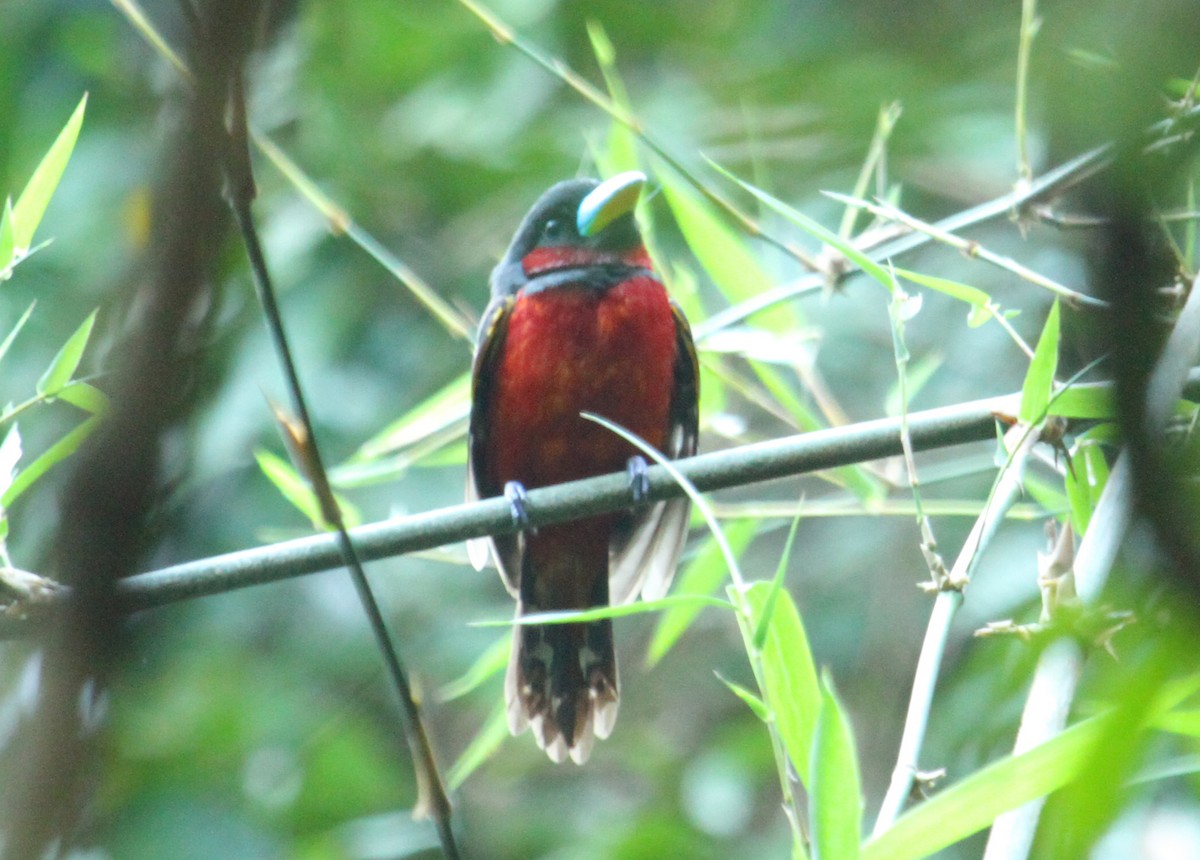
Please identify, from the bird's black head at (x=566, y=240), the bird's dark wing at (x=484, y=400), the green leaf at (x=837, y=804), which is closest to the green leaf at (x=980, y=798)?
the green leaf at (x=837, y=804)

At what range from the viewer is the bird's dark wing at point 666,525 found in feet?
10.2

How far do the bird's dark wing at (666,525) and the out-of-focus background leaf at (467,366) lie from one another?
0.17 metres

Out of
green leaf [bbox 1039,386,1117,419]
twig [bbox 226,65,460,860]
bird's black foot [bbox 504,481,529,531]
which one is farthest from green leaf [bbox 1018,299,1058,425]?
twig [bbox 226,65,460,860]

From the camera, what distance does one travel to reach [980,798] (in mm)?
1322

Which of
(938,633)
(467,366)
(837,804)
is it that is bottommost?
(467,366)

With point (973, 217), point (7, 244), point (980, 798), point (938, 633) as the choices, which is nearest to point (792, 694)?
point (938, 633)

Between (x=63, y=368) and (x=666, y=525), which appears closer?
(x=63, y=368)

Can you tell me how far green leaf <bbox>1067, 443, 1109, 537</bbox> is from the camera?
5.74 feet

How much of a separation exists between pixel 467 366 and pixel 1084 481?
9.23 ft

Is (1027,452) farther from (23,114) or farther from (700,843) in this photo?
(23,114)

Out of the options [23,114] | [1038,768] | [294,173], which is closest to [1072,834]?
[1038,768]

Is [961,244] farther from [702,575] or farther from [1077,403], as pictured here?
[702,575]

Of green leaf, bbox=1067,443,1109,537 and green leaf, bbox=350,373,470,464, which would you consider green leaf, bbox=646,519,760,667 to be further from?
green leaf, bbox=1067,443,1109,537

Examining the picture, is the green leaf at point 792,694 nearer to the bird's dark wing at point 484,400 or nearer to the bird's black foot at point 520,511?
the bird's black foot at point 520,511
